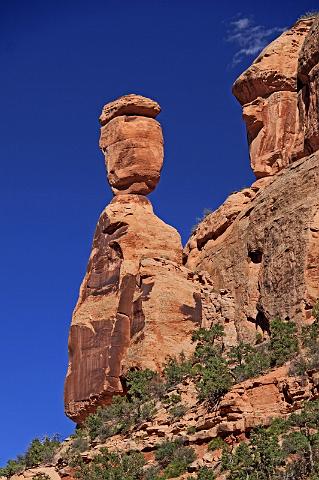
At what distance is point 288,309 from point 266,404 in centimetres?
848

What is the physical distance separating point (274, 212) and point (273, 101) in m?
10.4

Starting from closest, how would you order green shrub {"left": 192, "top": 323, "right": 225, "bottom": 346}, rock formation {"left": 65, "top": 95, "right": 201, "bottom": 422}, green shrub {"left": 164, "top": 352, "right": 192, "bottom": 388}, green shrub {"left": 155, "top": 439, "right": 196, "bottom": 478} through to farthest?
green shrub {"left": 155, "top": 439, "right": 196, "bottom": 478} → green shrub {"left": 164, "top": 352, "right": 192, "bottom": 388} → green shrub {"left": 192, "top": 323, "right": 225, "bottom": 346} → rock formation {"left": 65, "top": 95, "right": 201, "bottom": 422}

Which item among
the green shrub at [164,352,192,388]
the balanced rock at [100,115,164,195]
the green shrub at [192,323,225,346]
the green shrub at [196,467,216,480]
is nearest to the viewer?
the green shrub at [196,467,216,480]

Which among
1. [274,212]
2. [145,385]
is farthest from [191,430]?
[274,212]

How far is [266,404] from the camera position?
42375mm

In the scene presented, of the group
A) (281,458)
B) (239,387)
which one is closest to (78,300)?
(239,387)

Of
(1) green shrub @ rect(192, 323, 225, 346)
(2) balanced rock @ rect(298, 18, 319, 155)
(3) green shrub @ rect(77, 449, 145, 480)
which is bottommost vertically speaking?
(3) green shrub @ rect(77, 449, 145, 480)

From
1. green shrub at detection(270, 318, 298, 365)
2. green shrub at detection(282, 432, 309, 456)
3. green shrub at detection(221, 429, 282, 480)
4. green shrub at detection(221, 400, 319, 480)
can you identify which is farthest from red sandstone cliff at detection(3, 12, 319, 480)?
green shrub at detection(282, 432, 309, 456)

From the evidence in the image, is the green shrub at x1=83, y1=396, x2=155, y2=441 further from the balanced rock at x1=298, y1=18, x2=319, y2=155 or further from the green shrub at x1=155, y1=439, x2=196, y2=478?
the balanced rock at x1=298, y1=18, x2=319, y2=155

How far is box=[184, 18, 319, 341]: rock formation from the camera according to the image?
1998 inches

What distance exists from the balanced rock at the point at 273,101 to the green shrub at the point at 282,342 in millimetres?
14610

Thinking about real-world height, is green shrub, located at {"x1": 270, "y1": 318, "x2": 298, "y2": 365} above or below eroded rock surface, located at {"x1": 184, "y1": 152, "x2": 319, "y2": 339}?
below

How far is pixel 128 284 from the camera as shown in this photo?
5875 centimetres

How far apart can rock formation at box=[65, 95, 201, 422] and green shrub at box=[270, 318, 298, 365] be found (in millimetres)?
8249
